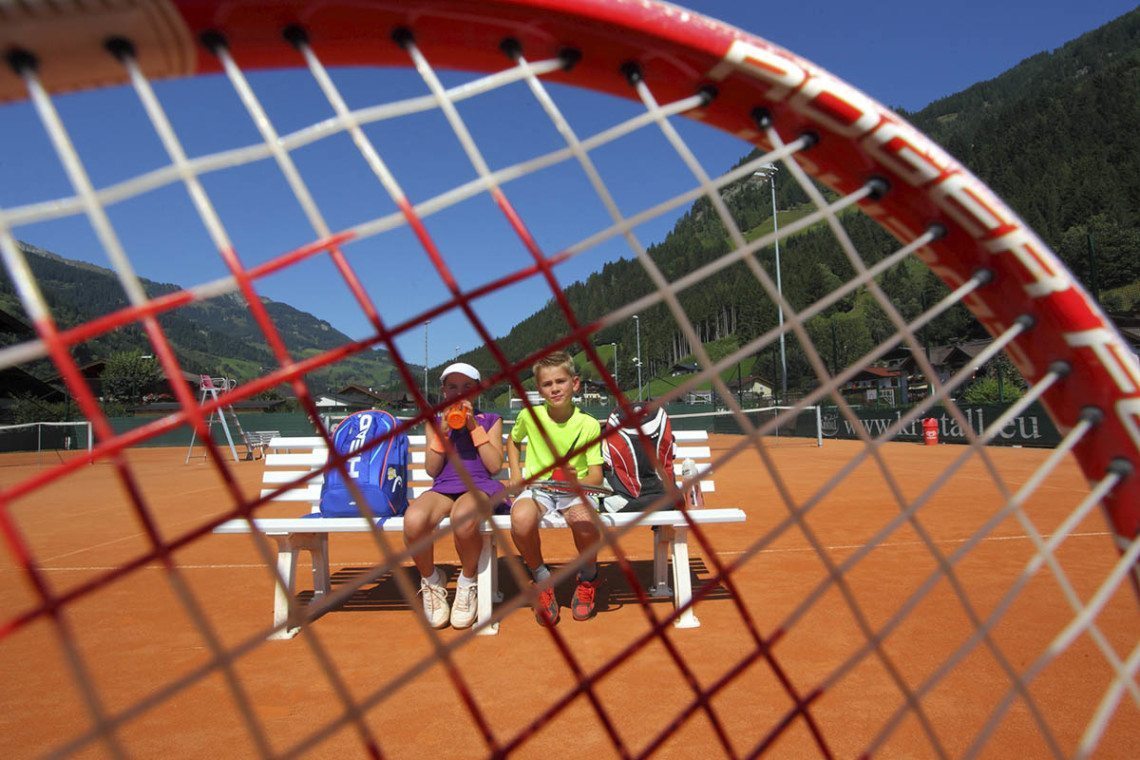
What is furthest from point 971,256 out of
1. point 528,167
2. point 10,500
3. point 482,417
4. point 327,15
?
point 482,417

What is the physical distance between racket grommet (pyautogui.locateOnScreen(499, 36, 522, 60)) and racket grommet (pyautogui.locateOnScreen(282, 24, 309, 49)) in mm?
249

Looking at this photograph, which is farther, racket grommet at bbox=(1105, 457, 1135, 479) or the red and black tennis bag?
the red and black tennis bag

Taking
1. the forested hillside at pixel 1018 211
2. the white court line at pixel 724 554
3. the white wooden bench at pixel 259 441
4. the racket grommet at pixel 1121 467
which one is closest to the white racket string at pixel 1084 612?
the racket grommet at pixel 1121 467

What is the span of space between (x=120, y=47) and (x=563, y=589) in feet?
10.7

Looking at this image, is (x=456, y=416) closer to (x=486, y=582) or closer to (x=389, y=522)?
(x=389, y=522)

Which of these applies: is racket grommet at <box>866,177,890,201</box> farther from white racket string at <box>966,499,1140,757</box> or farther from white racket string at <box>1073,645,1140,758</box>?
white racket string at <box>1073,645,1140,758</box>

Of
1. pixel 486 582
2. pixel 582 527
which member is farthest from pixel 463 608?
pixel 582 527

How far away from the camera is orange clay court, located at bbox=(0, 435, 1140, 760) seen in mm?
1967

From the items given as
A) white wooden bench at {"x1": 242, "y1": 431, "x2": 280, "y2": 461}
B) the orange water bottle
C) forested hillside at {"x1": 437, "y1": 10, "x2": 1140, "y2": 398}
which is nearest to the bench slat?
the orange water bottle

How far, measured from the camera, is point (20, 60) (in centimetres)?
75

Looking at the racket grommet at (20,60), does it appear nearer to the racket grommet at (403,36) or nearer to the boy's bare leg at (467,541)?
the racket grommet at (403,36)

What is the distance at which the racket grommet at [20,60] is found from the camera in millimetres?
748

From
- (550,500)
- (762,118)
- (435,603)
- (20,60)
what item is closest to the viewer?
(20,60)

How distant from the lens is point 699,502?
12.7 ft
